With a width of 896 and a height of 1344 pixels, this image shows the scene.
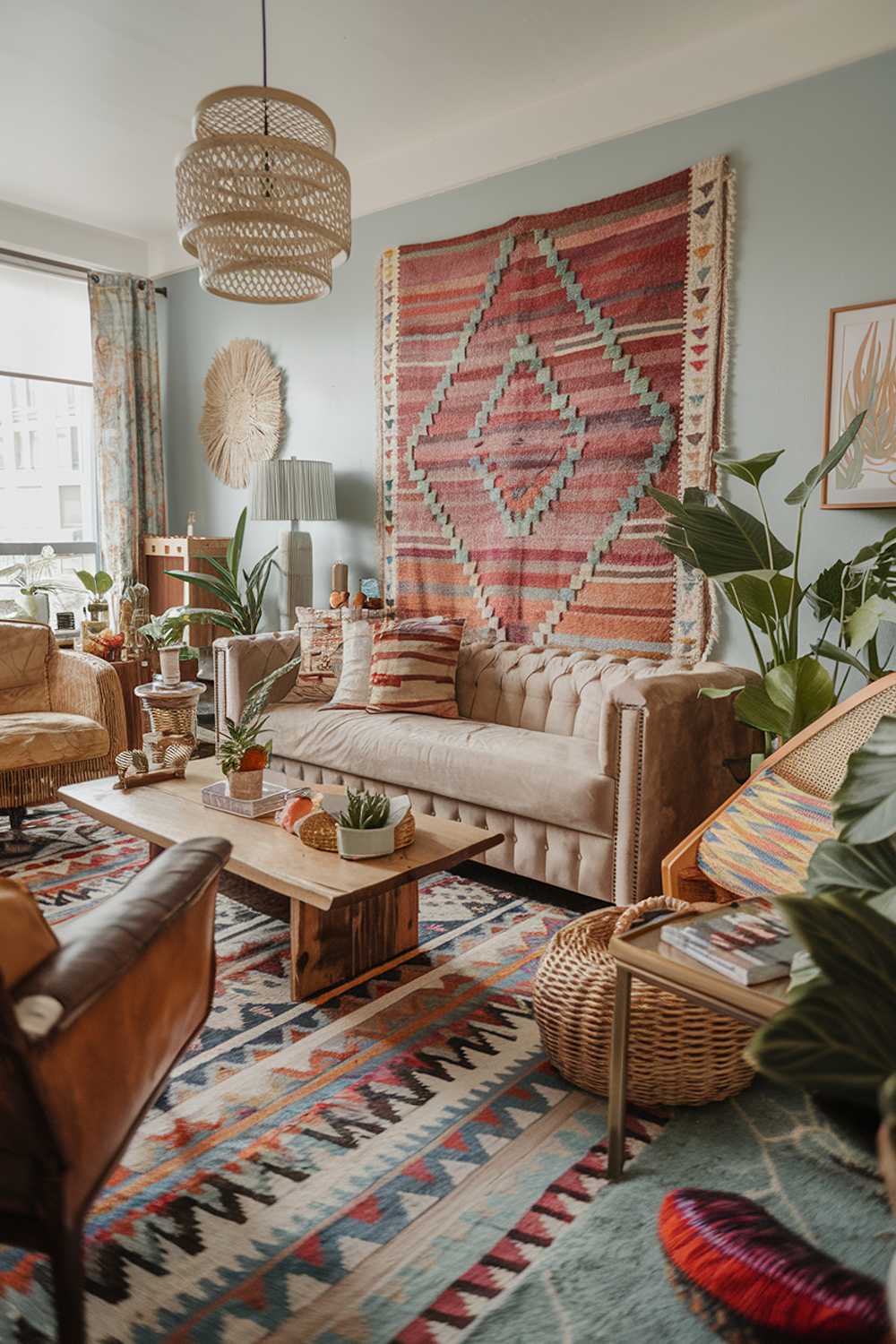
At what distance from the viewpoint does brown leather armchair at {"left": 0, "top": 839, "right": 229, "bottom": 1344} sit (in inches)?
40.6

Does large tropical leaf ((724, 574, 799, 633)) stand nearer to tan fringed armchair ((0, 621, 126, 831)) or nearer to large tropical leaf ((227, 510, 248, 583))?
tan fringed armchair ((0, 621, 126, 831))

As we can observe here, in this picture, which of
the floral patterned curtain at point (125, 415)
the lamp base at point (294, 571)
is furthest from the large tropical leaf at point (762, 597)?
the floral patterned curtain at point (125, 415)

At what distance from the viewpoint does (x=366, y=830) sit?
7.29 feet

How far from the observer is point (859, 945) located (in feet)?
3.23

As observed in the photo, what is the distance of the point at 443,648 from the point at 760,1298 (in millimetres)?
2698

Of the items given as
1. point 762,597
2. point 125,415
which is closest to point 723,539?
point 762,597

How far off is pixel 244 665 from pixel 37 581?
2221 millimetres

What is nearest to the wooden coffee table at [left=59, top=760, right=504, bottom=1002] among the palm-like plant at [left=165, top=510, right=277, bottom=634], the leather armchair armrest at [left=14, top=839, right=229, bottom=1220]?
the leather armchair armrest at [left=14, top=839, right=229, bottom=1220]

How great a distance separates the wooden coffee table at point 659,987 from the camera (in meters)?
1.36

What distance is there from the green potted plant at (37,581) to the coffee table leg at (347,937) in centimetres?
325

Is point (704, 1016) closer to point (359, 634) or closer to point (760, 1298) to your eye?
point (760, 1298)

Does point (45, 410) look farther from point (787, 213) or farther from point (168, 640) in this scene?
point (787, 213)

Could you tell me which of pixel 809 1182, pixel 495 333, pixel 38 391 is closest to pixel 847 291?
pixel 495 333

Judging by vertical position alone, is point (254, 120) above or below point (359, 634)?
above
